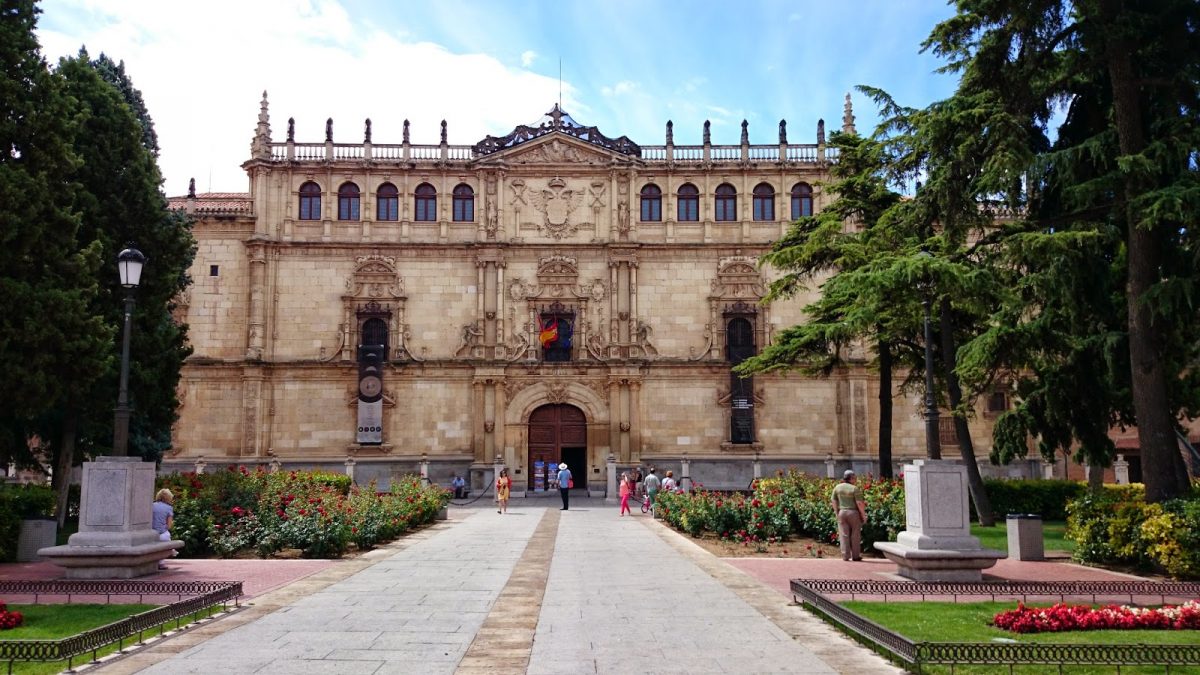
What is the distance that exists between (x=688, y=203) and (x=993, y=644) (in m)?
36.6

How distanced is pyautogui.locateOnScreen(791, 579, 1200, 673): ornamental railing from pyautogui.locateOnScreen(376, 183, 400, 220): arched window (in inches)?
1339

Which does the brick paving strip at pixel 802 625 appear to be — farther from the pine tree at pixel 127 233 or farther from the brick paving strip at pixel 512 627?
the pine tree at pixel 127 233

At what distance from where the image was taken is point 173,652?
29.6 ft

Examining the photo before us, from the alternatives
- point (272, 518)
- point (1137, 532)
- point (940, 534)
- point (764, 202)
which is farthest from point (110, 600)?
point (764, 202)

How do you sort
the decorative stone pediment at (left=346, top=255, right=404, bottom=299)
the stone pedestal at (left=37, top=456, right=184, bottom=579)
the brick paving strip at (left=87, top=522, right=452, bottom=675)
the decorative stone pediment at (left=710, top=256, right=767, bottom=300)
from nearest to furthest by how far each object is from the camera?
the brick paving strip at (left=87, top=522, right=452, bottom=675)
the stone pedestal at (left=37, top=456, right=184, bottom=579)
the decorative stone pediment at (left=346, top=255, right=404, bottom=299)
the decorative stone pediment at (left=710, top=256, right=767, bottom=300)

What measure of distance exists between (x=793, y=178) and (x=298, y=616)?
36.0m

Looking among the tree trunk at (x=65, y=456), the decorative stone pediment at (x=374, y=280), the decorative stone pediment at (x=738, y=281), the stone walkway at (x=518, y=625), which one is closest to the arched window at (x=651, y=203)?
the decorative stone pediment at (x=738, y=281)

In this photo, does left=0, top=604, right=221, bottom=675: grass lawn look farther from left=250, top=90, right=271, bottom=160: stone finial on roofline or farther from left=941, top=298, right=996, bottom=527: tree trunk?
left=250, top=90, right=271, bottom=160: stone finial on roofline

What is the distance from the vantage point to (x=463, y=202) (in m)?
42.9

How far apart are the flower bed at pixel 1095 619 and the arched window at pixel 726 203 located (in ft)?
112

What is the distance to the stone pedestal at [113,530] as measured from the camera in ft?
46.2

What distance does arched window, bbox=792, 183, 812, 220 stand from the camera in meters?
42.9

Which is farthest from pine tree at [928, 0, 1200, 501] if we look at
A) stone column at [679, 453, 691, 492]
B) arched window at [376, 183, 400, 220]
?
arched window at [376, 183, 400, 220]

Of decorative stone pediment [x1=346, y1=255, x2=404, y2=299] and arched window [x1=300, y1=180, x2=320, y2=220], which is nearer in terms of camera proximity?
decorative stone pediment [x1=346, y1=255, x2=404, y2=299]
